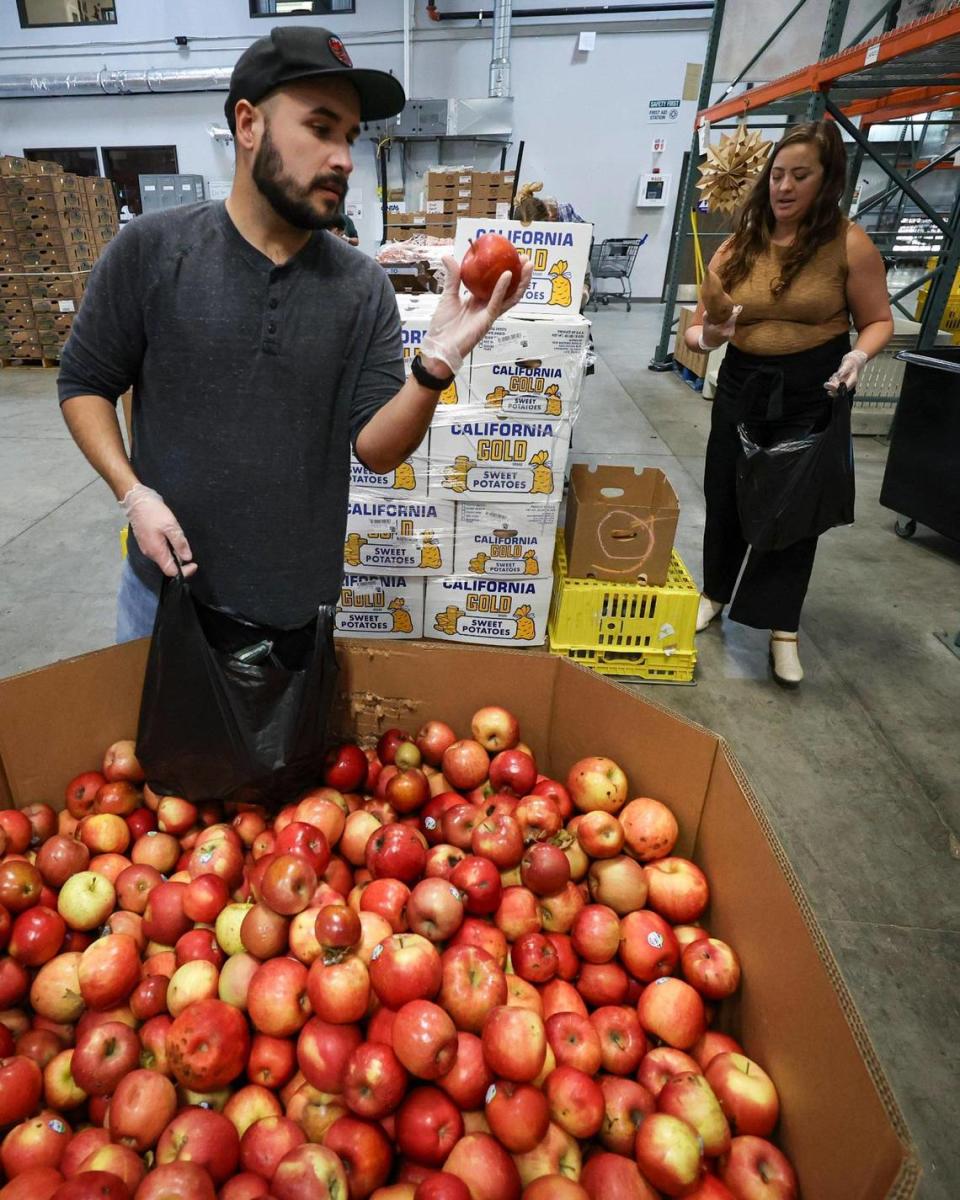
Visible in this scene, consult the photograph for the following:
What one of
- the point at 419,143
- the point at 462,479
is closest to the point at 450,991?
the point at 462,479

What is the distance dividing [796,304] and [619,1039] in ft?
7.53

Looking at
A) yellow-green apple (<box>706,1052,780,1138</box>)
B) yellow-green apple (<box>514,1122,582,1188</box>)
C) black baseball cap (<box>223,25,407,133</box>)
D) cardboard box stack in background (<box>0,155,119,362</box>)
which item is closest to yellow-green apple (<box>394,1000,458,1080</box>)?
yellow-green apple (<box>514,1122,582,1188</box>)

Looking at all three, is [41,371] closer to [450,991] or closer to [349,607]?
[349,607]

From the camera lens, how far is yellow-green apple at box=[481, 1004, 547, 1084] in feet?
3.54

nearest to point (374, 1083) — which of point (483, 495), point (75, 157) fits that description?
point (483, 495)

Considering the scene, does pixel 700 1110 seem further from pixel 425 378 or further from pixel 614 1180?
pixel 425 378

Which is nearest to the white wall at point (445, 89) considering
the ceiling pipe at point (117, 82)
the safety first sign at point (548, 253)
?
the ceiling pipe at point (117, 82)

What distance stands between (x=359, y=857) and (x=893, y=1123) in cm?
105

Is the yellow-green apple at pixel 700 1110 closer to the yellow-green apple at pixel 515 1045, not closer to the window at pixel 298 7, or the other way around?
the yellow-green apple at pixel 515 1045

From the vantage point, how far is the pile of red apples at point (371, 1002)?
102 centimetres

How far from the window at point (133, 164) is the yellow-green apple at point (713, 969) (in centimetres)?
1534

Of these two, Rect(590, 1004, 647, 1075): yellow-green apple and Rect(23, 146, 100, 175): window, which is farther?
Rect(23, 146, 100, 175): window

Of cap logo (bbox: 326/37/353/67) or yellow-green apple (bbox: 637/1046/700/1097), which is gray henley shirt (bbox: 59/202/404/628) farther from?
yellow-green apple (bbox: 637/1046/700/1097)

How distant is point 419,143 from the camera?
41.3ft
